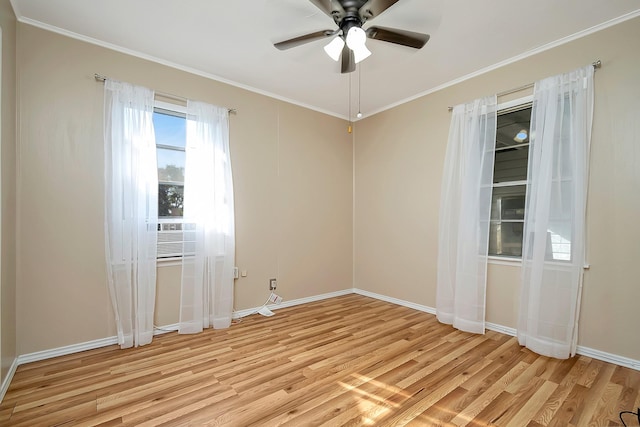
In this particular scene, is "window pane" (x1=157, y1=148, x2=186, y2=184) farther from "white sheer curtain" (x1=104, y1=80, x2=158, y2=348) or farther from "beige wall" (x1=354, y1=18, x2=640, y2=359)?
"beige wall" (x1=354, y1=18, x2=640, y2=359)

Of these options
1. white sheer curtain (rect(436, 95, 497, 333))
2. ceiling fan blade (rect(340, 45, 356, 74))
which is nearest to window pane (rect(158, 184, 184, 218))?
ceiling fan blade (rect(340, 45, 356, 74))

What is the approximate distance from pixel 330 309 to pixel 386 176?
2.09 metres

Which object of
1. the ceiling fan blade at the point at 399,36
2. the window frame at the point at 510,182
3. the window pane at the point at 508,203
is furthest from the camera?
the window pane at the point at 508,203

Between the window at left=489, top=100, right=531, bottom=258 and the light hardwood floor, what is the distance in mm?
1026

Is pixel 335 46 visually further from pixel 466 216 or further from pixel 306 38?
pixel 466 216

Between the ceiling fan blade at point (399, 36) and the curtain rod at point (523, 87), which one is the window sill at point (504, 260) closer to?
the curtain rod at point (523, 87)

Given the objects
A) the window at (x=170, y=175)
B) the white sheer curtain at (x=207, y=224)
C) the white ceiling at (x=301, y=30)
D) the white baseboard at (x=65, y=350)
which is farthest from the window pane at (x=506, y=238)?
the white baseboard at (x=65, y=350)

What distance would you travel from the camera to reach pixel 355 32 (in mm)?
2006

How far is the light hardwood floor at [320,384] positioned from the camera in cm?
184

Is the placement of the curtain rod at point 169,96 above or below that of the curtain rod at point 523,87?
below

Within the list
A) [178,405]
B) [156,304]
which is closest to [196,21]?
[156,304]

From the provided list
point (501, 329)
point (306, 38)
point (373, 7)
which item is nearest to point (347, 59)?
point (306, 38)

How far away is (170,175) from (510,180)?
378 cm

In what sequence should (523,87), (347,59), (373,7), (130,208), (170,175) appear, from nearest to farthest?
(373,7) < (347,59) < (130,208) < (523,87) < (170,175)
